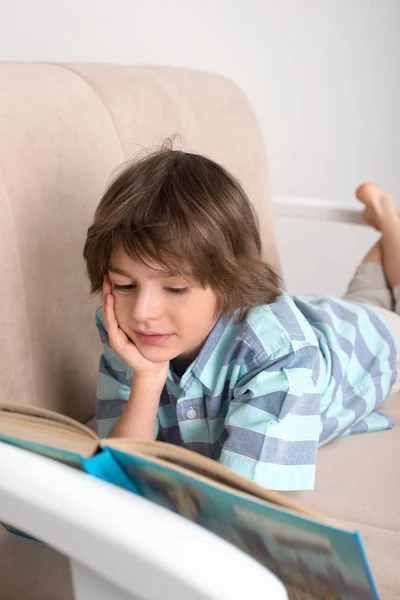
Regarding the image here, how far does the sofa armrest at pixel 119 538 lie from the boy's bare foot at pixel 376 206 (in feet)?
4.01

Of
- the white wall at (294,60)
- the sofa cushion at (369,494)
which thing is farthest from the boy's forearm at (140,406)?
the white wall at (294,60)

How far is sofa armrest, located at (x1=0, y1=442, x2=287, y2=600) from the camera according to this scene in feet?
1.58

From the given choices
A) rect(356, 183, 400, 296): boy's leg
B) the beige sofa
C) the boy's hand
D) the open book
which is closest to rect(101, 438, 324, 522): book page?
the open book

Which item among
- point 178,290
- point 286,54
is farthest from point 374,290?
point 286,54

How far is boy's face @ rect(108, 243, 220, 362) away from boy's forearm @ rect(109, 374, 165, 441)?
0.14 ft

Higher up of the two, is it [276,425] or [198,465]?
[198,465]

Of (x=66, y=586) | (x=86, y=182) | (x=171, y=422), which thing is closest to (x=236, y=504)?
(x=66, y=586)

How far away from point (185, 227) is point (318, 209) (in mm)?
846

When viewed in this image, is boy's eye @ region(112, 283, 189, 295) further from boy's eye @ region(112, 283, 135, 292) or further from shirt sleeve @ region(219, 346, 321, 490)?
shirt sleeve @ region(219, 346, 321, 490)

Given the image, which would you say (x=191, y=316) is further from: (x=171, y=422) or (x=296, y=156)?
(x=296, y=156)

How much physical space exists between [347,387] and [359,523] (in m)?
0.37

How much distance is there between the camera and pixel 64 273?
117 cm

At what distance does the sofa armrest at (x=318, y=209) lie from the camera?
5.71ft

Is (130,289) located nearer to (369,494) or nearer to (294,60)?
(369,494)
